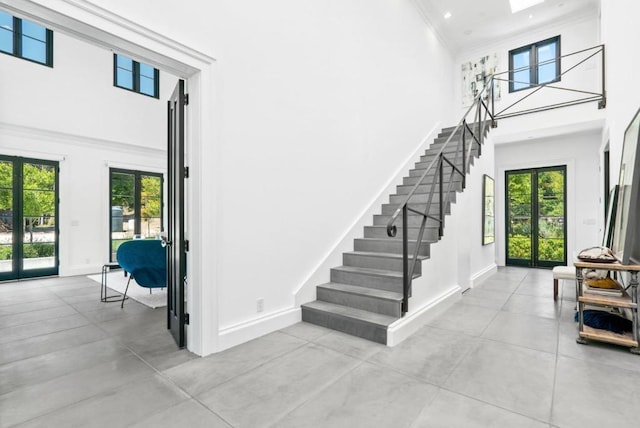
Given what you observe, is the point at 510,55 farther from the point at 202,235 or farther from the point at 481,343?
the point at 202,235

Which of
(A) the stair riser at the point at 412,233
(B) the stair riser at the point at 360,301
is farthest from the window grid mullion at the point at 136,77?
(B) the stair riser at the point at 360,301

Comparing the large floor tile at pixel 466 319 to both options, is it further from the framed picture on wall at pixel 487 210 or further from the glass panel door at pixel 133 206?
the glass panel door at pixel 133 206

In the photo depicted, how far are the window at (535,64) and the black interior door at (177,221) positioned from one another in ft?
23.0

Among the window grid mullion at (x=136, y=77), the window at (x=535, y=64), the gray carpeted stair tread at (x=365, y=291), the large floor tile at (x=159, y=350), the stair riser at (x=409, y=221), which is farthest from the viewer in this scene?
the window grid mullion at (x=136, y=77)

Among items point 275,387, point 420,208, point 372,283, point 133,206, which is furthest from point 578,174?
point 133,206

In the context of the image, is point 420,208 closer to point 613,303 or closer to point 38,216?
point 613,303

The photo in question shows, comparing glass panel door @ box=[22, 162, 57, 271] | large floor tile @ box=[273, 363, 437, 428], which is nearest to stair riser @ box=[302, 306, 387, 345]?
large floor tile @ box=[273, 363, 437, 428]

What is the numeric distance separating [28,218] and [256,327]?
5959 mm

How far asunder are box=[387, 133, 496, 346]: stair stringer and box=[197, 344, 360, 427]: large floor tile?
25.8 inches

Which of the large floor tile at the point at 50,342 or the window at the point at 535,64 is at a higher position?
the window at the point at 535,64

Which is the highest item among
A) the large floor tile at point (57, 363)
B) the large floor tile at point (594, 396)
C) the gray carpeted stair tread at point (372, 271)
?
the gray carpeted stair tread at point (372, 271)

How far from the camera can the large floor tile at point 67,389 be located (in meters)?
1.85

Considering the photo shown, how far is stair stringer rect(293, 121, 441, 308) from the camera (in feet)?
11.6

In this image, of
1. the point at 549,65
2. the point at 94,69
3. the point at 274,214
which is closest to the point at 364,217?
the point at 274,214
